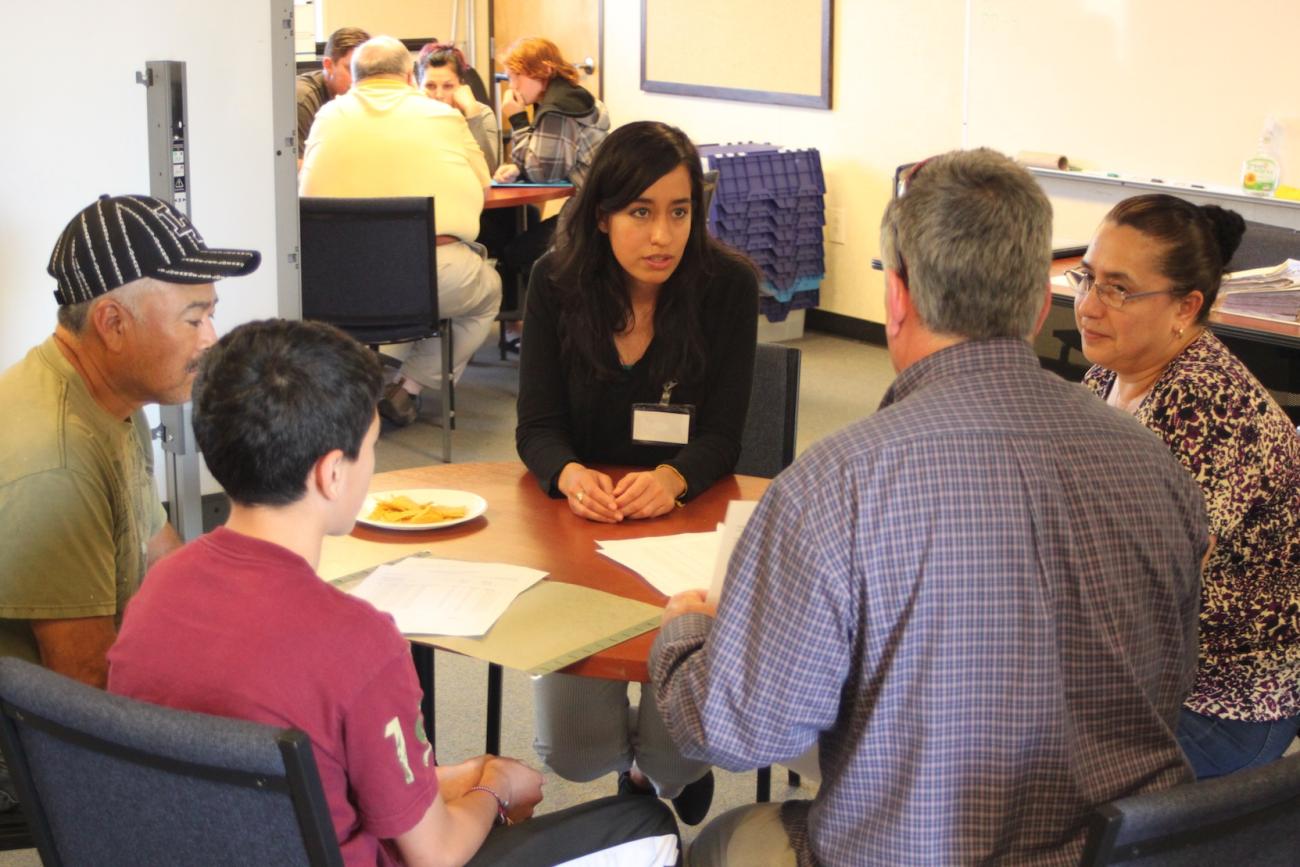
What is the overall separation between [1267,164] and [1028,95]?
3.63 ft

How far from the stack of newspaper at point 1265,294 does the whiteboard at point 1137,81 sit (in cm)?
131

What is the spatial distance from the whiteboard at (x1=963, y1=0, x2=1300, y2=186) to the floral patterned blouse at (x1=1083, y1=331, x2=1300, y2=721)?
10.3ft

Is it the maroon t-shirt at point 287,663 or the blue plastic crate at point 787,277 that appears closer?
the maroon t-shirt at point 287,663

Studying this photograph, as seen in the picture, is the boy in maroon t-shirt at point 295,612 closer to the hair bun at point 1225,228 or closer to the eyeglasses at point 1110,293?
the eyeglasses at point 1110,293

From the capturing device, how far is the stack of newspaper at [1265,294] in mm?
3383

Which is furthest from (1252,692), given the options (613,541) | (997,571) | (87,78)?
(87,78)

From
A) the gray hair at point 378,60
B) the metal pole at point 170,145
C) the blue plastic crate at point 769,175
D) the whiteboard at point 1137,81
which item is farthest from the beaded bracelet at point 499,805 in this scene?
the blue plastic crate at point 769,175

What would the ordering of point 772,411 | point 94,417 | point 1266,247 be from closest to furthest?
point 94,417
point 772,411
point 1266,247

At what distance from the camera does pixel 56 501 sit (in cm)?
166

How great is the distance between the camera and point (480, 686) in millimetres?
3229

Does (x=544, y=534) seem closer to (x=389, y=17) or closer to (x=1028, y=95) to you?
(x=1028, y=95)

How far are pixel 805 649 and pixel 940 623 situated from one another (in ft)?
0.42

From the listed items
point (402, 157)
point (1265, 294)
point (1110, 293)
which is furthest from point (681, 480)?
point (402, 157)

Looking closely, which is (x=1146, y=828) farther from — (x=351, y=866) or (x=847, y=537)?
(x=351, y=866)
